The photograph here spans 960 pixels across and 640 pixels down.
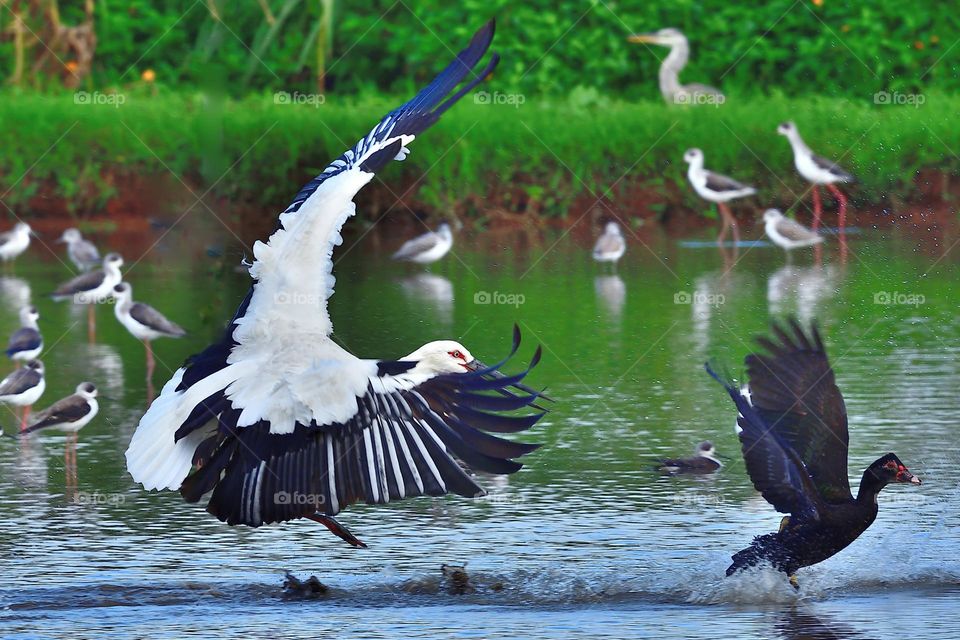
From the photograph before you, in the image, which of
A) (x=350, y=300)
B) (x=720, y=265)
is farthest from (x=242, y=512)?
(x=720, y=265)

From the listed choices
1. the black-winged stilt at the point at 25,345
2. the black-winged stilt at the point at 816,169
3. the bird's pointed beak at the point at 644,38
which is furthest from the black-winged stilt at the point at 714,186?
the black-winged stilt at the point at 25,345

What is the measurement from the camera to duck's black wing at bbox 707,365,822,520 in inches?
252

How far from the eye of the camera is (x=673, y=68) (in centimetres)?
1688

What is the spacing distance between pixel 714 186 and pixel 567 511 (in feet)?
22.5

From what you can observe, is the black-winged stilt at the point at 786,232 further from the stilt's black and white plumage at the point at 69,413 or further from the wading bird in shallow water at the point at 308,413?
the wading bird in shallow water at the point at 308,413

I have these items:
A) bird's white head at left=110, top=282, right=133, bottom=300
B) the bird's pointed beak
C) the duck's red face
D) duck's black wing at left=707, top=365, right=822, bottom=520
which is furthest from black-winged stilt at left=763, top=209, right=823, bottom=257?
duck's black wing at left=707, top=365, right=822, bottom=520

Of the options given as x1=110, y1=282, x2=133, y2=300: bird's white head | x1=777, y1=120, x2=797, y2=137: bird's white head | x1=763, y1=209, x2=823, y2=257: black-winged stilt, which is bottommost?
x1=110, y1=282, x2=133, y2=300: bird's white head

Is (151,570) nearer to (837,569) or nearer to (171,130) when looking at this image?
(837,569)

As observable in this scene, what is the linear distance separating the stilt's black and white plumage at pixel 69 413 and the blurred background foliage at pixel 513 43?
7470mm

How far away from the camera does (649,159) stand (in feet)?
48.9

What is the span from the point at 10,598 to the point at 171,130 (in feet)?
31.0

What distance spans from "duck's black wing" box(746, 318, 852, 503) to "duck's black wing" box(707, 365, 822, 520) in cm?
16

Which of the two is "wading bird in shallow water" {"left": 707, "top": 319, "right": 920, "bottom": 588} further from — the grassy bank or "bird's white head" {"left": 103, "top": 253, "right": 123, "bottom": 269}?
the grassy bank

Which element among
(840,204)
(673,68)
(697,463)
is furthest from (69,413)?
Answer: (673,68)
